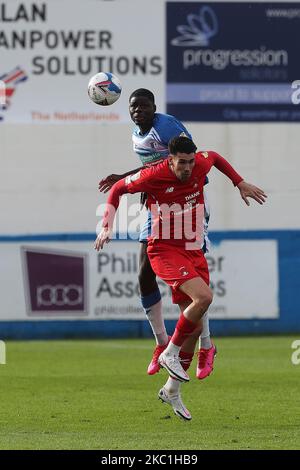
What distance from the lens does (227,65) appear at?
23000 millimetres

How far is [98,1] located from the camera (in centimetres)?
2275

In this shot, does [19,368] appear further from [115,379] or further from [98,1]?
[98,1]

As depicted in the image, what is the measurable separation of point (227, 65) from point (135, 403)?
1249 centimetres

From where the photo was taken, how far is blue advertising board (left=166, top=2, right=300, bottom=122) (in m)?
22.9

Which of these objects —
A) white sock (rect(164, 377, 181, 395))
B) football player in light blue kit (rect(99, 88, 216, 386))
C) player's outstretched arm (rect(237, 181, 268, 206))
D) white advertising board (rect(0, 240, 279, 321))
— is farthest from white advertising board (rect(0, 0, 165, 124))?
white sock (rect(164, 377, 181, 395))

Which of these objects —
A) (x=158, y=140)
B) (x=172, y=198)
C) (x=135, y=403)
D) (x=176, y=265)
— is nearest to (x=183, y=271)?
(x=176, y=265)

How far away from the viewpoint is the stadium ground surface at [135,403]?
9.03 meters

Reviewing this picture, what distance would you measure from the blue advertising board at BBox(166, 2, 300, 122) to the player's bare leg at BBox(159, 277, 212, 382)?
13.0 metres

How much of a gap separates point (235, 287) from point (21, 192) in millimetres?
4591

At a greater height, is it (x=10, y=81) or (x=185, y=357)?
(x=10, y=81)

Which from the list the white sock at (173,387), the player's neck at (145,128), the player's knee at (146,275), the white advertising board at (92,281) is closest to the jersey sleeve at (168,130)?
the player's neck at (145,128)

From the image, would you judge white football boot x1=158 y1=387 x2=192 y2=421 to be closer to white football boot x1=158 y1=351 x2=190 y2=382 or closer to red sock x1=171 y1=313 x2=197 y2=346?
white football boot x1=158 y1=351 x2=190 y2=382

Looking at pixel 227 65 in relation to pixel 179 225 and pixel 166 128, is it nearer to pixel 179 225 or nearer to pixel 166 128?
pixel 166 128
